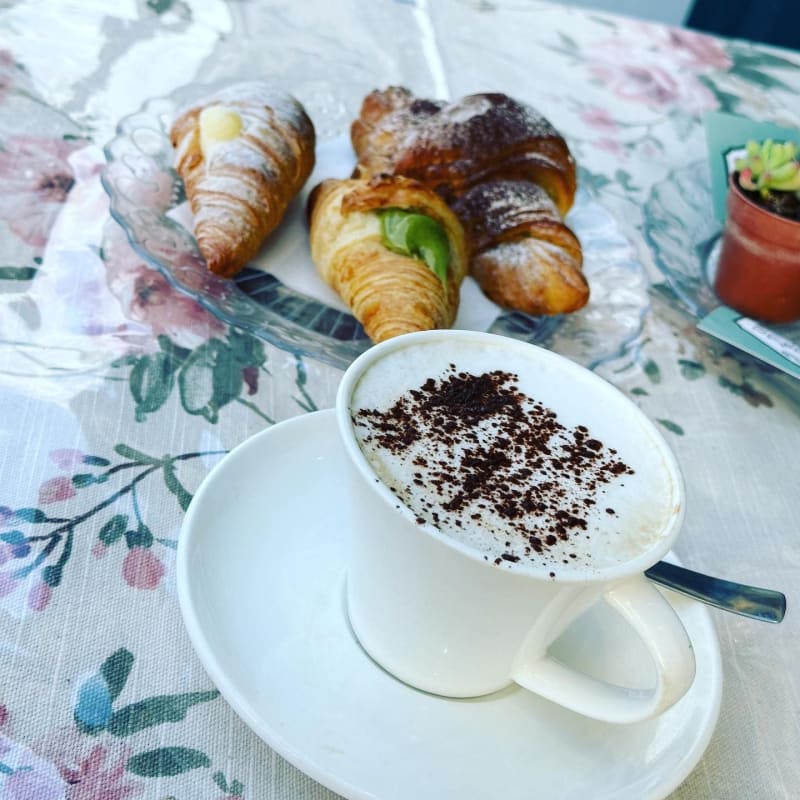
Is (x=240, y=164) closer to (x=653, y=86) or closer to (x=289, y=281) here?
(x=289, y=281)

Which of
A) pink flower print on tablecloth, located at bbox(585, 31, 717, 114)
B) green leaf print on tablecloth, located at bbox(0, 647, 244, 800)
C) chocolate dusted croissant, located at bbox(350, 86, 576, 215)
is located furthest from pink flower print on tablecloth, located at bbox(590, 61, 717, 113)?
green leaf print on tablecloth, located at bbox(0, 647, 244, 800)

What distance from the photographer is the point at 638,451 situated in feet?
1.88

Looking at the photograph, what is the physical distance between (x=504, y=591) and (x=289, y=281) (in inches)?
21.3

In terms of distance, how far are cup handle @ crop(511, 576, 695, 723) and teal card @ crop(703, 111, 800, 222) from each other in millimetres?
796

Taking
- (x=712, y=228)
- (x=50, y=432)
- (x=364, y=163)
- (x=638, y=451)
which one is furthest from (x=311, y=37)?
(x=638, y=451)

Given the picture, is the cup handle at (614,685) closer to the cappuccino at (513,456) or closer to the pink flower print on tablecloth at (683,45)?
the cappuccino at (513,456)

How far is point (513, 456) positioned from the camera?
547 millimetres

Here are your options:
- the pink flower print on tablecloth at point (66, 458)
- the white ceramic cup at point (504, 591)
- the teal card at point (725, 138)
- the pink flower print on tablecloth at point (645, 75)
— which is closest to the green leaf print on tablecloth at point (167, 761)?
the white ceramic cup at point (504, 591)

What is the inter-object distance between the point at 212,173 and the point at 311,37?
2.00 feet

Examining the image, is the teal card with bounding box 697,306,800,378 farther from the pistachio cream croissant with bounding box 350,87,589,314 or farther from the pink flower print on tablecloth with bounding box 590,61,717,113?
the pink flower print on tablecloth with bounding box 590,61,717,113

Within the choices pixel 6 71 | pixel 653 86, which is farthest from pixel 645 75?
pixel 6 71

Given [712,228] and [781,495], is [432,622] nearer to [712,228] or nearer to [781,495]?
[781,495]

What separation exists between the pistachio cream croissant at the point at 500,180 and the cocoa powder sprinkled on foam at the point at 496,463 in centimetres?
35

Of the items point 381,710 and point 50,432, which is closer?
point 381,710
